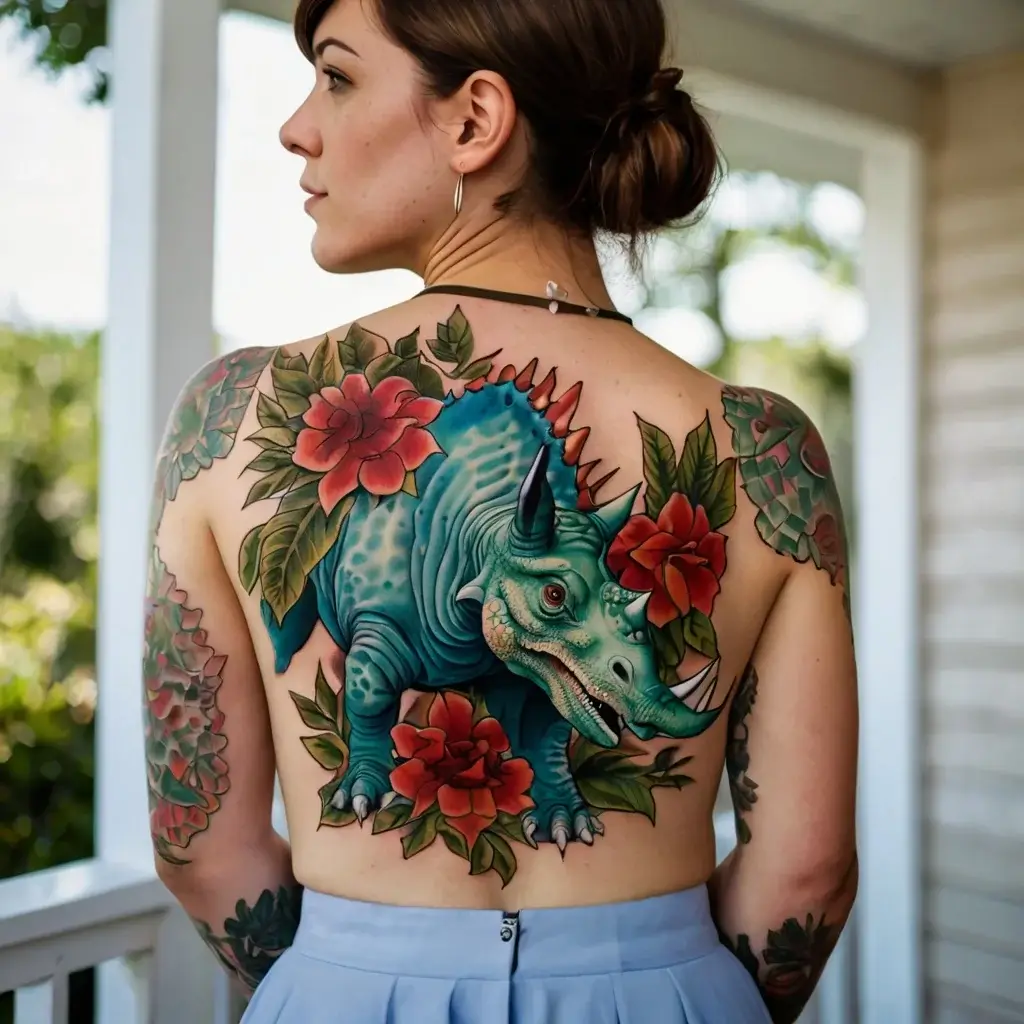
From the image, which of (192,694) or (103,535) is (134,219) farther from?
(192,694)

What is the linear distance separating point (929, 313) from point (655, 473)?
8.82ft

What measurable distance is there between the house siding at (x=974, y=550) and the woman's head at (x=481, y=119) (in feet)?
7.96

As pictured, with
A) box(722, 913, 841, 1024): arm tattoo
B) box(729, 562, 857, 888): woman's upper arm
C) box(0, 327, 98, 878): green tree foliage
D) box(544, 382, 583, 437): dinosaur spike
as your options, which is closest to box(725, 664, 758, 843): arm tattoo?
box(729, 562, 857, 888): woman's upper arm

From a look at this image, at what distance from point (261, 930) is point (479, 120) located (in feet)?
2.77

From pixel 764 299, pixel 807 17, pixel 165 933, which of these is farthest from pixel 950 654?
pixel 764 299

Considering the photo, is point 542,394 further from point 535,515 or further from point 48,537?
point 48,537

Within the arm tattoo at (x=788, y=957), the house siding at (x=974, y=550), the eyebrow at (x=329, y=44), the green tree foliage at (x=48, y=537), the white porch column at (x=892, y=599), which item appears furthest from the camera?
the green tree foliage at (x=48, y=537)

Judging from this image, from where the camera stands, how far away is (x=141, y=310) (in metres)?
1.82

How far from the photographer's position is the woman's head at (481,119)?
1.09m

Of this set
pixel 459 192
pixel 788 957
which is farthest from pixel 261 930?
pixel 459 192

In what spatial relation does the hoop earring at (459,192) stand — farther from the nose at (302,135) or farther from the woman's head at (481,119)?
the nose at (302,135)

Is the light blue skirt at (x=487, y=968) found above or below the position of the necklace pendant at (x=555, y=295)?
below

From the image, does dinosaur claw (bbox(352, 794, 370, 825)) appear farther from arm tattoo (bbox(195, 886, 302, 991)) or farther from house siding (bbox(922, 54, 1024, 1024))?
house siding (bbox(922, 54, 1024, 1024))

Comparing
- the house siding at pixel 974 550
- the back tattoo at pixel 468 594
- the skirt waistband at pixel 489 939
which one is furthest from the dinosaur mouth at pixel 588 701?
the house siding at pixel 974 550
